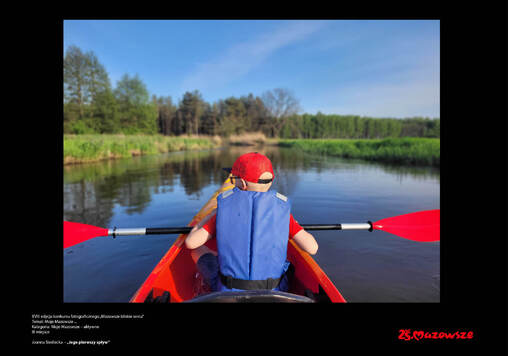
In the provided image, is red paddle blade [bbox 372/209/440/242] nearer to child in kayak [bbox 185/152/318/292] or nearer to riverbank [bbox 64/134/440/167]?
child in kayak [bbox 185/152/318/292]

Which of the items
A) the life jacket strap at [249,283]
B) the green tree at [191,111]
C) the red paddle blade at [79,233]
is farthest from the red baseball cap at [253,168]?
the green tree at [191,111]

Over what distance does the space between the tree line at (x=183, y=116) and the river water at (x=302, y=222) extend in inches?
970

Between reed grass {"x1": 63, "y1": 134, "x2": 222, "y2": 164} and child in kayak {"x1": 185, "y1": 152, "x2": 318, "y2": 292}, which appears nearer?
child in kayak {"x1": 185, "y1": 152, "x2": 318, "y2": 292}

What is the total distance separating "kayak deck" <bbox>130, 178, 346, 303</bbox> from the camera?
1302mm

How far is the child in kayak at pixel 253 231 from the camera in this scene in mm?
1456

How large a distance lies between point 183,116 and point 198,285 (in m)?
55.8

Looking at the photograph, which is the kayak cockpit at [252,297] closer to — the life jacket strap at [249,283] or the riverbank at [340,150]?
the life jacket strap at [249,283]

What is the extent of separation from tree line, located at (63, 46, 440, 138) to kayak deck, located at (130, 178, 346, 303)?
3058cm

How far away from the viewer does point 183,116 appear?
54.0 m

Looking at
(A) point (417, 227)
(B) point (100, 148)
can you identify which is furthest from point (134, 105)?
(A) point (417, 227)

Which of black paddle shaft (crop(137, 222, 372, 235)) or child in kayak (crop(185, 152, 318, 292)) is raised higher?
child in kayak (crop(185, 152, 318, 292))

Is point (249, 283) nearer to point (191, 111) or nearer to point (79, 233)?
point (79, 233)

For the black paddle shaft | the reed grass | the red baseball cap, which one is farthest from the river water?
the reed grass
